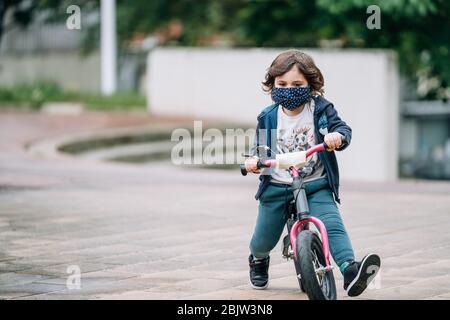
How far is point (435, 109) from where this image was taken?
35.9 m

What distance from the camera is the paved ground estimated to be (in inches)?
269

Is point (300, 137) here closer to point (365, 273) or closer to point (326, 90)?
point (365, 273)

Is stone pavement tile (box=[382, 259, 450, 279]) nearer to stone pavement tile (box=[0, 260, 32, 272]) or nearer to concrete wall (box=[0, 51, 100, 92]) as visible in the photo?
stone pavement tile (box=[0, 260, 32, 272])

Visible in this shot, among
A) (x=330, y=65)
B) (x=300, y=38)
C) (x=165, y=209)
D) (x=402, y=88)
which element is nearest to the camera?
(x=165, y=209)

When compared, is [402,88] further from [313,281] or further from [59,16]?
[313,281]

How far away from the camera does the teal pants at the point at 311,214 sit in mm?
6248

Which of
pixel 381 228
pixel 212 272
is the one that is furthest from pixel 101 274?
pixel 381 228

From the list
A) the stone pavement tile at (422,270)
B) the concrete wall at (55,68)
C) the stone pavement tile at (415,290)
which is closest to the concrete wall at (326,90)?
the concrete wall at (55,68)

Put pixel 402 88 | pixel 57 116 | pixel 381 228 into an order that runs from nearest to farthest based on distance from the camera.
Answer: pixel 381 228 → pixel 57 116 → pixel 402 88

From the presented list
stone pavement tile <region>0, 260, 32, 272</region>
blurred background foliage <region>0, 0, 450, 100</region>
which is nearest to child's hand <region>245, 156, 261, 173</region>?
stone pavement tile <region>0, 260, 32, 272</region>

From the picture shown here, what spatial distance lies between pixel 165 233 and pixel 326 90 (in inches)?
385

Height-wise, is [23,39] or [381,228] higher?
[23,39]

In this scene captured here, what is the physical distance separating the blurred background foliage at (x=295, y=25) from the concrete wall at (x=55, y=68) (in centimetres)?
96

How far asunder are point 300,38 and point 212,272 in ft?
47.6
